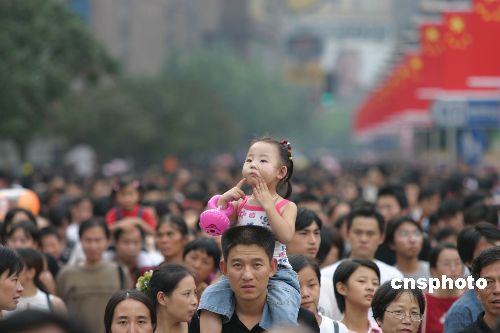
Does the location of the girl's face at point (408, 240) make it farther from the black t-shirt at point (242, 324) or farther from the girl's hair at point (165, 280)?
the black t-shirt at point (242, 324)

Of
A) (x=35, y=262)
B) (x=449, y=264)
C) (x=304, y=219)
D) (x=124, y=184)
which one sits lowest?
(x=35, y=262)

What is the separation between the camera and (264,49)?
168 meters

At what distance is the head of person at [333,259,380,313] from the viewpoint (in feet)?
28.9

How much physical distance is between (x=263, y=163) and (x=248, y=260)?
21.8 inches

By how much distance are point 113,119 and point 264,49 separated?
10337 cm

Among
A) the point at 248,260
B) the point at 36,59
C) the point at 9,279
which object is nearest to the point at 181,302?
the point at 9,279

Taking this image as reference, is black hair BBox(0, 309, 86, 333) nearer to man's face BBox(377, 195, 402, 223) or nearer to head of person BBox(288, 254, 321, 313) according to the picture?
head of person BBox(288, 254, 321, 313)

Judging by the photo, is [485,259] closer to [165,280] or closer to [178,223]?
[165,280]

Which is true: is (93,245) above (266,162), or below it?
above

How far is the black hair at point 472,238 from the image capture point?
9352 mm

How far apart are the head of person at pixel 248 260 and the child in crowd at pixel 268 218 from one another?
0.09 m

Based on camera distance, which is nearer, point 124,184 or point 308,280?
point 308,280

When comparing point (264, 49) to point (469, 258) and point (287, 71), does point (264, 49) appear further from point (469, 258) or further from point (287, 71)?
point (469, 258)

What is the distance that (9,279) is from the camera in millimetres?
7562
